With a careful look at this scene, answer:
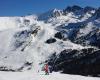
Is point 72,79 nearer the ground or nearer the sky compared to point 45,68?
nearer the ground

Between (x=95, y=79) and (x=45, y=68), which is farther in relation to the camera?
(x=45, y=68)

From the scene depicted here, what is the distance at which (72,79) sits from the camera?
110ft

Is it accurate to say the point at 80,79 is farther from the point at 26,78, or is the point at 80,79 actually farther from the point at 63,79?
the point at 26,78

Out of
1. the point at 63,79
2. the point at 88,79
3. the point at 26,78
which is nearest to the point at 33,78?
the point at 26,78

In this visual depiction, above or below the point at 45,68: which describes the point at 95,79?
below

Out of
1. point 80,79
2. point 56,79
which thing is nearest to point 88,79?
point 80,79

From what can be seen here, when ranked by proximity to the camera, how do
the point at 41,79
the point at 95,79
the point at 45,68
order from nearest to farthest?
the point at 41,79 < the point at 95,79 < the point at 45,68

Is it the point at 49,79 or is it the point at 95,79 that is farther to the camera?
the point at 95,79

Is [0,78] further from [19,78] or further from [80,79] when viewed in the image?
[80,79]

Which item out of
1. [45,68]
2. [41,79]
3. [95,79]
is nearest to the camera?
[41,79]

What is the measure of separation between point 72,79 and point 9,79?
6.57 metres

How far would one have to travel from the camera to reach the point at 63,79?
33469 mm

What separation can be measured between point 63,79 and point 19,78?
15.4 ft

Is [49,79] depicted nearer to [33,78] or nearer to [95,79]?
[33,78]
